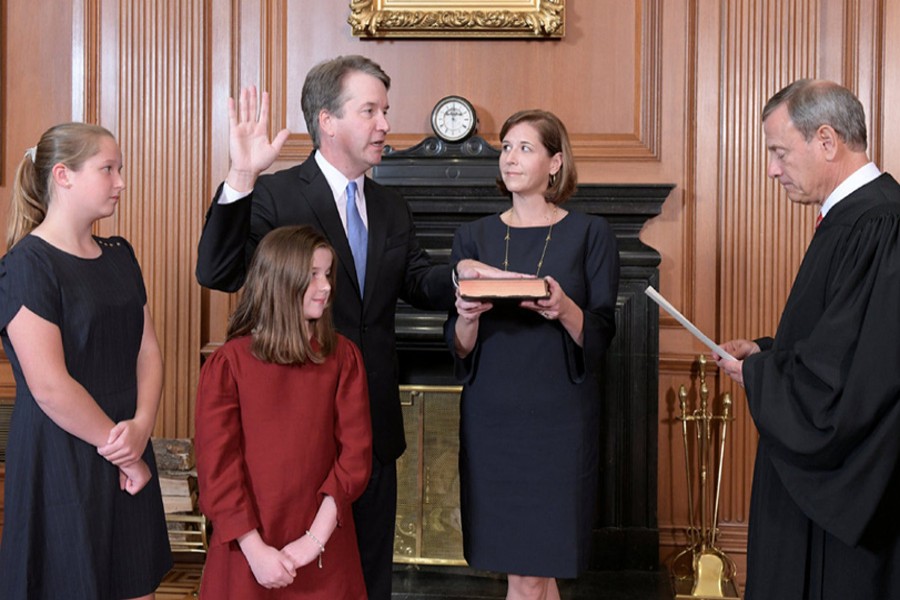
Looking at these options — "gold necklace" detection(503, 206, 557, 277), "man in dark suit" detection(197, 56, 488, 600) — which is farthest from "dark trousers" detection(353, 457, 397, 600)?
"gold necklace" detection(503, 206, 557, 277)

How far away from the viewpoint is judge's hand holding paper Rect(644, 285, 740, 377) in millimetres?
2652

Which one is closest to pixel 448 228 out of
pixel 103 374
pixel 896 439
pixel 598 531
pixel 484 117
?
A: pixel 484 117

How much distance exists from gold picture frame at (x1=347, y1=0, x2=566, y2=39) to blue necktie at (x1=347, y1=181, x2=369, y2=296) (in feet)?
6.38

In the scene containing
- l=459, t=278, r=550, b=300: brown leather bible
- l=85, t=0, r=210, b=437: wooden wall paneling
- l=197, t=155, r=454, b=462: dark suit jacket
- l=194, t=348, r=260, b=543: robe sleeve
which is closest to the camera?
l=194, t=348, r=260, b=543: robe sleeve

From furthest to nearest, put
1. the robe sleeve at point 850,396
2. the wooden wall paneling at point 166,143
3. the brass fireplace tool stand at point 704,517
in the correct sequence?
1. the wooden wall paneling at point 166,143
2. the brass fireplace tool stand at point 704,517
3. the robe sleeve at point 850,396

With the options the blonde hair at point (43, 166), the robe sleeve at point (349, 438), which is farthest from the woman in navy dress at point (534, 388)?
the blonde hair at point (43, 166)

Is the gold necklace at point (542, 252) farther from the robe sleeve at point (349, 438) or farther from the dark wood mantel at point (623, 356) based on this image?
the dark wood mantel at point (623, 356)

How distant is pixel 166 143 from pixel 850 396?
142 inches

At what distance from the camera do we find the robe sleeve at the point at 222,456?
2633 mm

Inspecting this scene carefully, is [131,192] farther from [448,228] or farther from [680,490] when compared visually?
[680,490]

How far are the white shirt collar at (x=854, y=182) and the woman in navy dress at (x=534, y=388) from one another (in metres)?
0.75

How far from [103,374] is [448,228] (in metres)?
2.13

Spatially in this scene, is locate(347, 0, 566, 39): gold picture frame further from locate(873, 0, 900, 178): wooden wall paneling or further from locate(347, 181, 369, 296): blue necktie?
locate(347, 181, 369, 296): blue necktie

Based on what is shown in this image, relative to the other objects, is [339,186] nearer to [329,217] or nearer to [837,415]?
[329,217]
